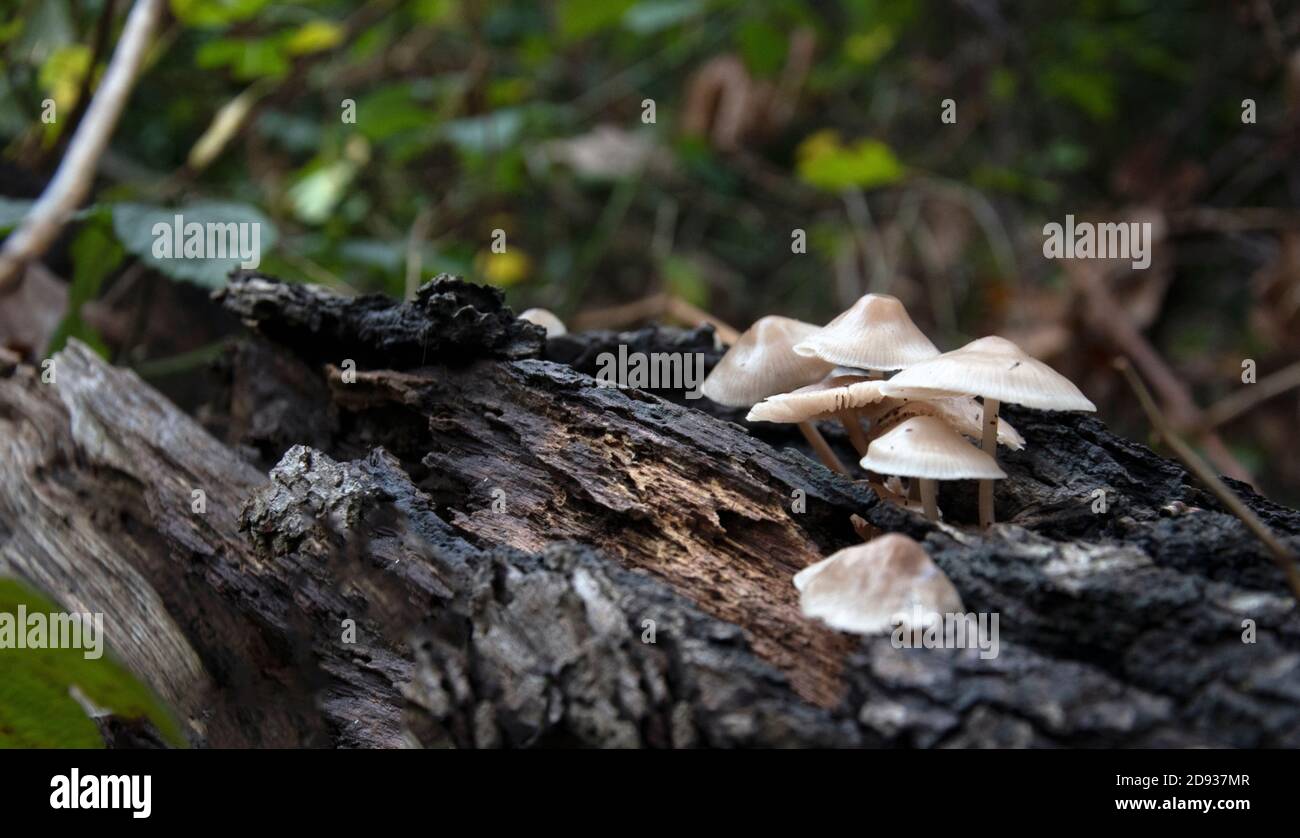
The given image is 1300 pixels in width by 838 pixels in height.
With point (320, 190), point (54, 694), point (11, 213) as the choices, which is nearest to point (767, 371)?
point (54, 694)

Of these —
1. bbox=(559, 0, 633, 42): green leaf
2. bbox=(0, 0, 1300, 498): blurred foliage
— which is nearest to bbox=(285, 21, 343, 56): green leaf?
bbox=(0, 0, 1300, 498): blurred foliage

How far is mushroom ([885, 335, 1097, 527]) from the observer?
2.03 meters

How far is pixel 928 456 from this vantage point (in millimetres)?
2031

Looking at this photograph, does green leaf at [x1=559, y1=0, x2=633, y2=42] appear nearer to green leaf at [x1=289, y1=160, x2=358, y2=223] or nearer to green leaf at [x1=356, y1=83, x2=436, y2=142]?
green leaf at [x1=356, y1=83, x2=436, y2=142]

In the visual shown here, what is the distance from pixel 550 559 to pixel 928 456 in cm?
82

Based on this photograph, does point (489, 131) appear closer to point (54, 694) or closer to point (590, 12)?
point (590, 12)

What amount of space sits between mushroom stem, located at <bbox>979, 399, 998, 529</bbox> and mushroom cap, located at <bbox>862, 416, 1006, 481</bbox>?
0.21m

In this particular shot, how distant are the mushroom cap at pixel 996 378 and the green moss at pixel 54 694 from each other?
63.3 inches

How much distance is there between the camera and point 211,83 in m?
7.17

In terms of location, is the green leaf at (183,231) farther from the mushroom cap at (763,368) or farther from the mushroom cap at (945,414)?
the mushroom cap at (945,414)

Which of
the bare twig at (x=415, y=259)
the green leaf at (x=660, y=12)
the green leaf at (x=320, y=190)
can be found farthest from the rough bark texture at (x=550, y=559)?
the green leaf at (x=660, y=12)

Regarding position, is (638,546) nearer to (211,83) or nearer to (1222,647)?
(1222,647)

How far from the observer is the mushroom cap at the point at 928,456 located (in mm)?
2012
